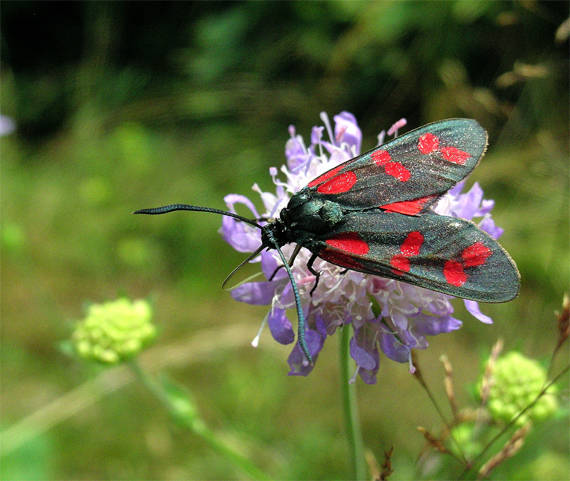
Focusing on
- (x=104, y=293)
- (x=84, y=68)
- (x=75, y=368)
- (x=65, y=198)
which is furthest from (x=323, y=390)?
(x=84, y=68)

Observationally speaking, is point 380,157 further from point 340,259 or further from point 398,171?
point 340,259

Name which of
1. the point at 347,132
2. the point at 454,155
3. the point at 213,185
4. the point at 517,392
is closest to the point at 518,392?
the point at 517,392

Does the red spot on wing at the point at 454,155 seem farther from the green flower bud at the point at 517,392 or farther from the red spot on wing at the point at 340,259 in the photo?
the green flower bud at the point at 517,392

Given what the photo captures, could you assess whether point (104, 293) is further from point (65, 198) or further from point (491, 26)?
point (491, 26)

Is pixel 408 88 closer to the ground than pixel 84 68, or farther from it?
closer to the ground

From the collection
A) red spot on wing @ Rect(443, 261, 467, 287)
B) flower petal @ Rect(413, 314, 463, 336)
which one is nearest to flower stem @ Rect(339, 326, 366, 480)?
flower petal @ Rect(413, 314, 463, 336)

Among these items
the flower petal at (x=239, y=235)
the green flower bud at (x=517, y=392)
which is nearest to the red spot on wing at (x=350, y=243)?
the flower petal at (x=239, y=235)
